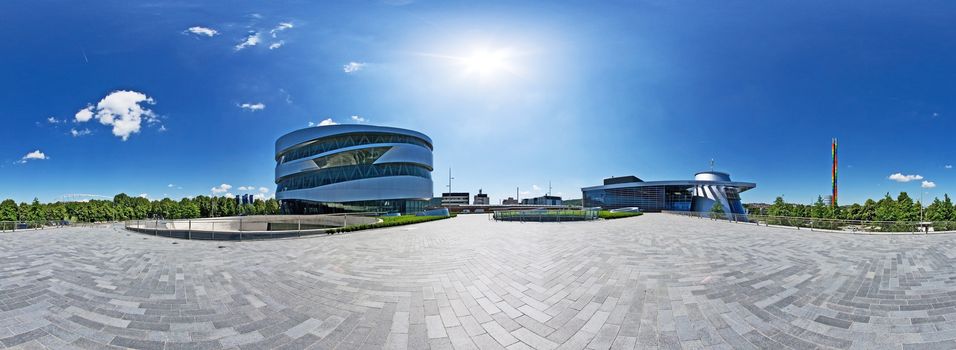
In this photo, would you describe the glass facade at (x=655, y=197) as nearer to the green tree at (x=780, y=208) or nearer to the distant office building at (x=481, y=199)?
the green tree at (x=780, y=208)

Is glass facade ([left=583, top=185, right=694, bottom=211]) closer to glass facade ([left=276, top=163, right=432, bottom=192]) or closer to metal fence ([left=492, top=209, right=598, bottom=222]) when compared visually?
glass facade ([left=276, top=163, right=432, bottom=192])

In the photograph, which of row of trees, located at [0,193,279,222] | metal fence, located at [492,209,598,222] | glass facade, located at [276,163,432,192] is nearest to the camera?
metal fence, located at [492,209,598,222]

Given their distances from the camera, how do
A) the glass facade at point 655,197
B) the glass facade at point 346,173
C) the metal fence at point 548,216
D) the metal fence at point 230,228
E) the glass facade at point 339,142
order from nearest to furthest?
the metal fence at point 230,228 < the metal fence at point 548,216 < the glass facade at point 346,173 < the glass facade at point 339,142 < the glass facade at point 655,197

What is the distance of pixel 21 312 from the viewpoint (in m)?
5.02

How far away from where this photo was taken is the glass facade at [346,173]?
148ft

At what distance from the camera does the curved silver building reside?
44.8m

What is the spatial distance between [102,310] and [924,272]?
15518mm

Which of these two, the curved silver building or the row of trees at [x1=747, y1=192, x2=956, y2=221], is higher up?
the curved silver building

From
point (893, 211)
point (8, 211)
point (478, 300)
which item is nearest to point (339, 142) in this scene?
point (8, 211)

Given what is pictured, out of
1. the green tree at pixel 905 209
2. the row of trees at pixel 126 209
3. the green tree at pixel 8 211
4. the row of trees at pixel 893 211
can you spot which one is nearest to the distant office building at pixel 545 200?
the row of trees at pixel 893 211

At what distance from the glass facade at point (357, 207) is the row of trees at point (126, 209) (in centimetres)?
1251

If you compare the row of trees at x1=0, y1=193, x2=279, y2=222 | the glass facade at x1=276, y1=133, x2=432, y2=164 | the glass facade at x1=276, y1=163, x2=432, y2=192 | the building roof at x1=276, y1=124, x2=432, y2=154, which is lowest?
the row of trees at x1=0, y1=193, x2=279, y2=222

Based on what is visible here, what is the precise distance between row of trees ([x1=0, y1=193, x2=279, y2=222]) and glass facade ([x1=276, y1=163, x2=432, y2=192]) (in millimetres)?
13750

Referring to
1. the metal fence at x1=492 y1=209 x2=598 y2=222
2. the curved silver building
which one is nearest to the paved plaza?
the metal fence at x1=492 y1=209 x2=598 y2=222
